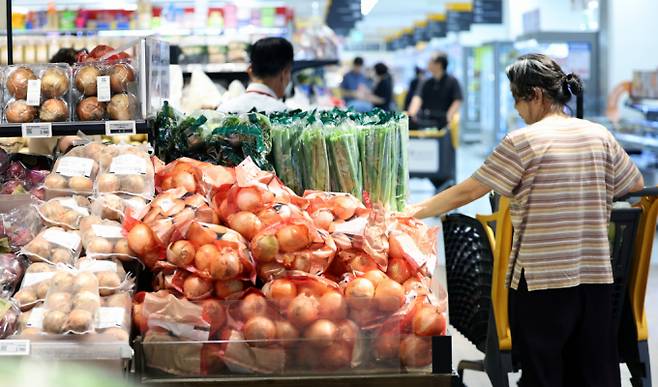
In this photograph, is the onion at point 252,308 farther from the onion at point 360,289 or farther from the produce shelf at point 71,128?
the produce shelf at point 71,128

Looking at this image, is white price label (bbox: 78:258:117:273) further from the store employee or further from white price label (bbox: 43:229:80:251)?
the store employee

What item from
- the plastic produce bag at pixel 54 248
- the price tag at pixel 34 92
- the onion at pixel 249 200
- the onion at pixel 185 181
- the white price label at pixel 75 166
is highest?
the price tag at pixel 34 92

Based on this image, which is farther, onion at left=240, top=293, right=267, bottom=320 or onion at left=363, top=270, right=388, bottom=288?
onion at left=363, top=270, right=388, bottom=288

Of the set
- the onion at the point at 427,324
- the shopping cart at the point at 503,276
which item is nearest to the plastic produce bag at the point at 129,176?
the onion at the point at 427,324

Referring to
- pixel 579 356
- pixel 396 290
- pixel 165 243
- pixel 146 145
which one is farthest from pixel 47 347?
pixel 579 356

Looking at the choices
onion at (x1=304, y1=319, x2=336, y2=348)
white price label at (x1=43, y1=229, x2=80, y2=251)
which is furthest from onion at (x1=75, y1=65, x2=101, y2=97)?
onion at (x1=304, y1=319, x2=336, y2=348)

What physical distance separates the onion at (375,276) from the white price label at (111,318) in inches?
25.5

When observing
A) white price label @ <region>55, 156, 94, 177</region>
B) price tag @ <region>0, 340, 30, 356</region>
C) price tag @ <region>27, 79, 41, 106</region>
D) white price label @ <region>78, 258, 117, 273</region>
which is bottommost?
price tag @ <region>0, 340, 30, 356</region>

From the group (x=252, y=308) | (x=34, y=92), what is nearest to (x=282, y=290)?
(x=252, y=308)

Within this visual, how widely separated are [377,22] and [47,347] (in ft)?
113

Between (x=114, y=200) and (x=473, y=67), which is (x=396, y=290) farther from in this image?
(x=473, y=67)

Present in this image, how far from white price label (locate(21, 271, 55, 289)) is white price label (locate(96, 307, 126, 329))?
0.87 ft

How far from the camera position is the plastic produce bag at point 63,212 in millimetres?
3020

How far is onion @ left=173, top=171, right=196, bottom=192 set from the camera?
3.07 metres
